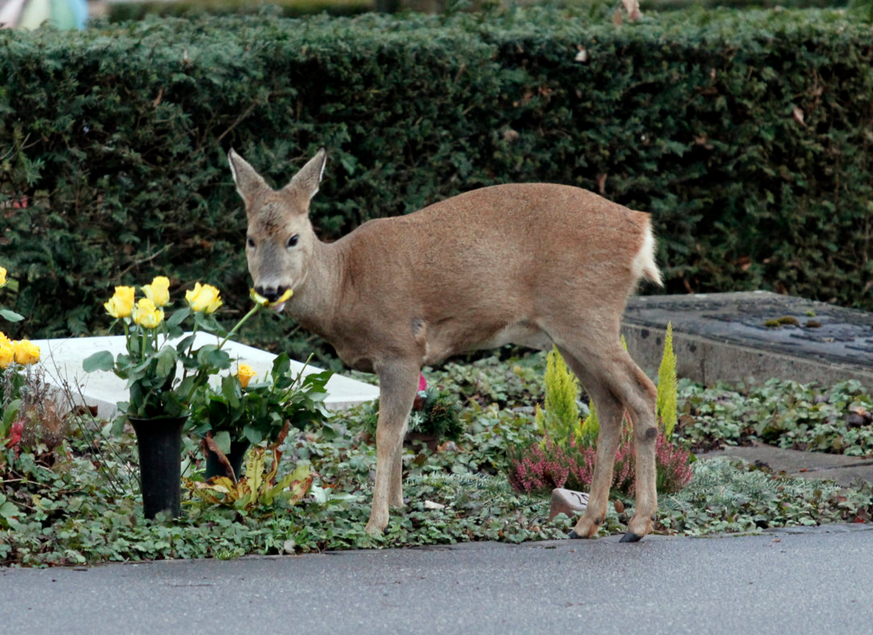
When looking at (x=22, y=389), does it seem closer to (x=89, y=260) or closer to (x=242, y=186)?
(x=242, y=186)

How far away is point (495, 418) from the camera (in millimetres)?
8594

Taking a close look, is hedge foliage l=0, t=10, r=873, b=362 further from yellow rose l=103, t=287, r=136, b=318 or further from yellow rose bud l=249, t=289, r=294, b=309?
yellow rose bud l=249, t=289, r=294, b=309

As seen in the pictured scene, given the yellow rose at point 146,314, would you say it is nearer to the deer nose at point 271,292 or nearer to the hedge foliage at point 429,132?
the deer nose at point 271,292

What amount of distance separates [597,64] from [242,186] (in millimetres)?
6089

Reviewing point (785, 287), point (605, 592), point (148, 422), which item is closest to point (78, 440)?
point (148, 422)

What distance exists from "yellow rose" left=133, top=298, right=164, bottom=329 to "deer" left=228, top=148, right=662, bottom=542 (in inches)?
21.0

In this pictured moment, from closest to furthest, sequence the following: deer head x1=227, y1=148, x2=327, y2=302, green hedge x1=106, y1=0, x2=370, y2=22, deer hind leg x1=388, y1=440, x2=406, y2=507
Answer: deer head x1=227, y1=148, x2=327, y2=302, deer hind leg x1=388, y1=440, x2=406, y2=507, green hedge x1=106, y1=0, x2=370, y2=22

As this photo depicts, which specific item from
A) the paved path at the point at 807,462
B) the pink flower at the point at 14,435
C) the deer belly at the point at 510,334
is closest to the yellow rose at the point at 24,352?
the pink flower at the point at 14,435

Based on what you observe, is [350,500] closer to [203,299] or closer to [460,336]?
[460,336]

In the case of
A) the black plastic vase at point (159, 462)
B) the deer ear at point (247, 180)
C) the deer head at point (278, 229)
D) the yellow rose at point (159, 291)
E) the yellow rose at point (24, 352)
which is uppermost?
the deer ear at point (247, 180)

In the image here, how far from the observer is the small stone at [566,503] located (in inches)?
253

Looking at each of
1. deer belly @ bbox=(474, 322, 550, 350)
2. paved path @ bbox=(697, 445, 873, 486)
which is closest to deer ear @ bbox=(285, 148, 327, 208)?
deer belly @ bbox=(474, 322, 550, 350)

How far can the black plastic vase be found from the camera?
5.77 metres

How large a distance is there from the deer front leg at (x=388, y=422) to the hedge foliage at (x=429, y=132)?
4295 millimetres
